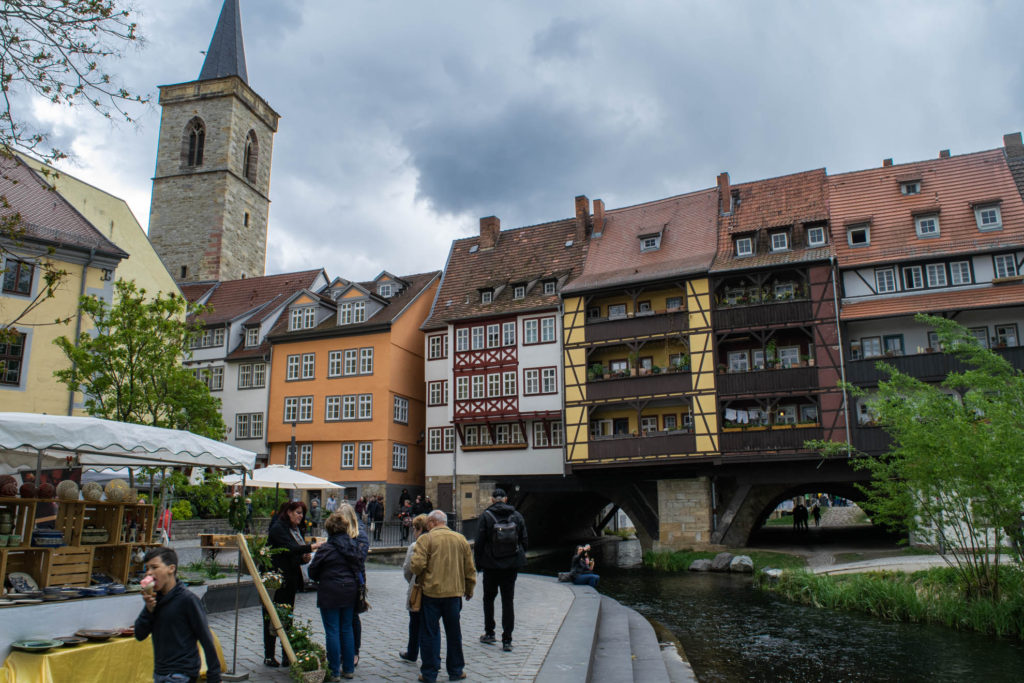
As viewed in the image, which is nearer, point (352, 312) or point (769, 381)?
point (769, 381)

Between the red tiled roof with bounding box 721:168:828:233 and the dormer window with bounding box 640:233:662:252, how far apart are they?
2.72 meters

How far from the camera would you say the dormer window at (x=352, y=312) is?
39375mm

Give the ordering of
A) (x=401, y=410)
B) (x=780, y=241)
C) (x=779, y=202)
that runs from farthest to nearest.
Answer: (x=401, y=410)
(x=779, y=202)
(x=780, y=241)

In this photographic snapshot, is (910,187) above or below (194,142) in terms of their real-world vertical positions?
below

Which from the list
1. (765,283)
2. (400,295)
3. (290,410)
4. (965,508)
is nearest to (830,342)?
(765,283)

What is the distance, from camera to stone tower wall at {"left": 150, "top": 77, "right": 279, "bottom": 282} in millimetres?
54125

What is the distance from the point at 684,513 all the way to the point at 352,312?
18268mm

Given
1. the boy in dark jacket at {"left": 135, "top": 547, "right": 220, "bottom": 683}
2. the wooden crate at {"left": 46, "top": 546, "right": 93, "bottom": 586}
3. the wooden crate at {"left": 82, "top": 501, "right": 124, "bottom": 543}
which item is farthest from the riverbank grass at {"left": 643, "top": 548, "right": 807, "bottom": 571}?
the boy in dark jacket at {"left": 135, "top": 547, "right": 220, "bottom": 683}

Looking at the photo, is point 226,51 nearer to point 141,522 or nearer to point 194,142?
point 194,142

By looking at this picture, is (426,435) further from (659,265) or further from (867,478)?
(867,478)

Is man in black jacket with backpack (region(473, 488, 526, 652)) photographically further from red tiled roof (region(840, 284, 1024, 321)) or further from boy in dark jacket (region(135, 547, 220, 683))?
red tiled roof (region(840, 284, 1024, 321))

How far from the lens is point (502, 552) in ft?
30.8

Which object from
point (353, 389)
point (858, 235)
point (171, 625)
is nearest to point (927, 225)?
point (858, 235)

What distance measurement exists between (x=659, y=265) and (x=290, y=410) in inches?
747
